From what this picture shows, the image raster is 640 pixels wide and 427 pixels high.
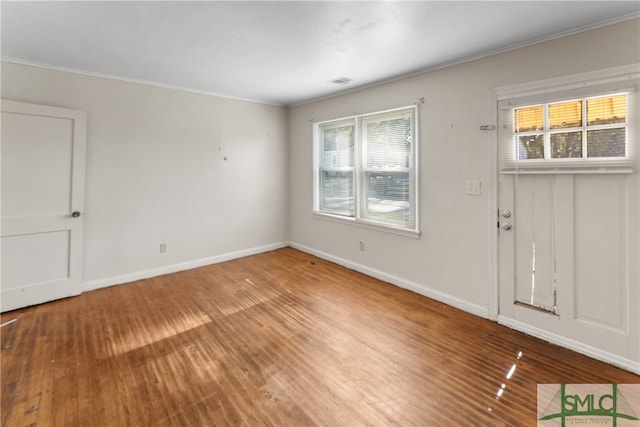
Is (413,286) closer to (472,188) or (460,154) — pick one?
(472,188)

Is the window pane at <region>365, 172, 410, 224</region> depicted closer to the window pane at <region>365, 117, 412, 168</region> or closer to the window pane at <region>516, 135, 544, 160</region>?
the window pane at <region>365, 117, 412, 168</region>

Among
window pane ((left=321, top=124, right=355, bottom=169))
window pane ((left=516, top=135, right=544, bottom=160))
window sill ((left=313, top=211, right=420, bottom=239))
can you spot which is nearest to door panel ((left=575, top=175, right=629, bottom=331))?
window pane ((left=516, top=135, right=544, bottom=160))

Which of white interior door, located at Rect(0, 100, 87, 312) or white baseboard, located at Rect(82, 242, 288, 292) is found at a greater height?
white interior door, located at Rect(0, 100, 87, 312)

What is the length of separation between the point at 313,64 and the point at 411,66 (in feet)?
3.39

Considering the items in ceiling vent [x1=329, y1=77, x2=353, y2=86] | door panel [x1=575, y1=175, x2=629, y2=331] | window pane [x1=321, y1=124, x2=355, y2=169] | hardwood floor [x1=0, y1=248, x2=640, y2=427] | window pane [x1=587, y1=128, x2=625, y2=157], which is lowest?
hardwood floor [x1=0, y1=248, x2=640, y2=427]

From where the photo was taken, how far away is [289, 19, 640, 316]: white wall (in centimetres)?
233

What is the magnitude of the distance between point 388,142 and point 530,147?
1.59 metres

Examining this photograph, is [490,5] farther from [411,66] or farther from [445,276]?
[445,276]

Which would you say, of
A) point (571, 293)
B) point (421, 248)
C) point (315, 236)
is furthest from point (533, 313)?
point (315, 236)

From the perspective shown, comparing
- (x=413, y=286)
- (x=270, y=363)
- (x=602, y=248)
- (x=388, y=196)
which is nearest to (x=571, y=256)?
(x=602, y=248)

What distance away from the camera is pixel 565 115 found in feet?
7.84

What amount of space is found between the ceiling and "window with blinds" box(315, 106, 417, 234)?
26.3 inches

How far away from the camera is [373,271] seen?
157 inches

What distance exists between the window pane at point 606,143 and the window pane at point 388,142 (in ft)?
5.36
